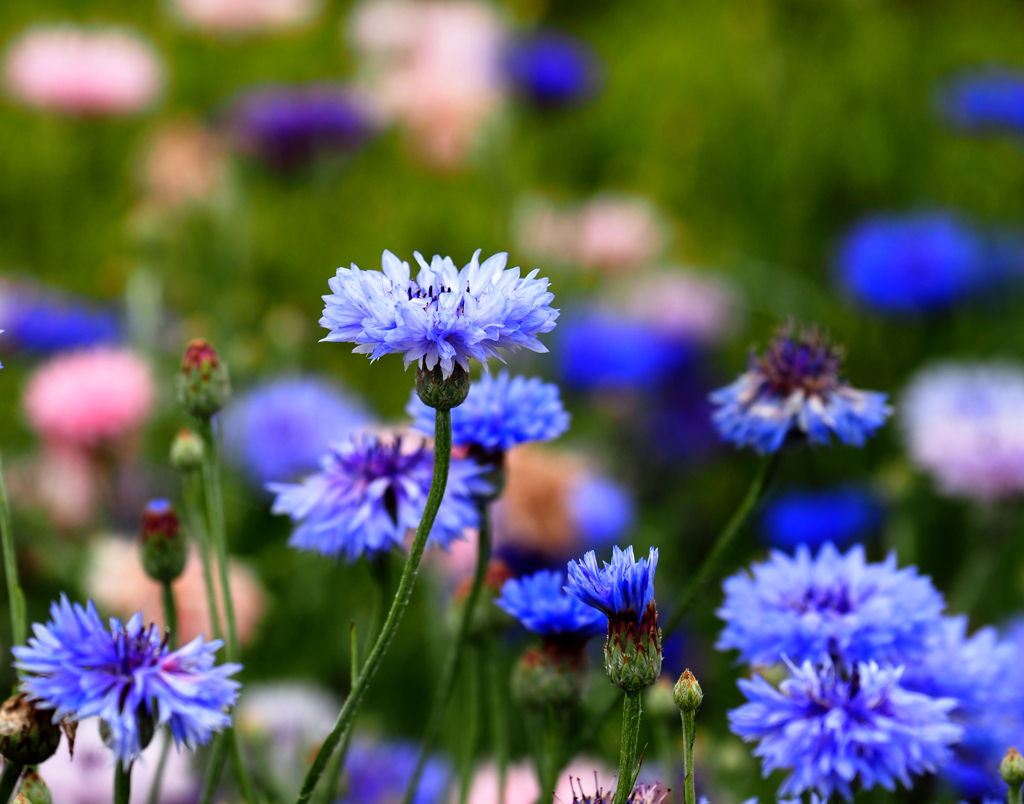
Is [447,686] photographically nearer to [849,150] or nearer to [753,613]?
[753,613]

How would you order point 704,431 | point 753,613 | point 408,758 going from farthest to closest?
point 704,431, point 408,758, point 753,613

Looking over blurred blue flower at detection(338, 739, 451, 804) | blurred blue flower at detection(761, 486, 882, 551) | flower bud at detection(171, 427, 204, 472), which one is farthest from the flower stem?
blurred blue flower at detection(761, 486, 882, 551)

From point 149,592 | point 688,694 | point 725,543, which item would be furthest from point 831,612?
point 149,592

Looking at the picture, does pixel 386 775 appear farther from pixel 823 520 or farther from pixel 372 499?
pixel 823 520

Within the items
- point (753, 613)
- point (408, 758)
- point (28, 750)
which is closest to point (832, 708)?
point (753, 613)

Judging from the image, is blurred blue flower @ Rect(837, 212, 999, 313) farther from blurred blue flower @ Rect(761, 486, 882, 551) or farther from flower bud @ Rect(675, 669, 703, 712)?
flower bud @ Rect(675, 669, 703, 712)

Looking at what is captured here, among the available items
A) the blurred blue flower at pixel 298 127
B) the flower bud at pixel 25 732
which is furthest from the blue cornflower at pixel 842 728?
the blurred blue flower at pixel 298 127
